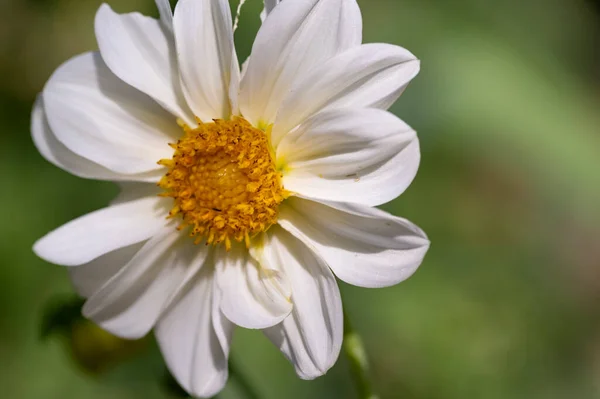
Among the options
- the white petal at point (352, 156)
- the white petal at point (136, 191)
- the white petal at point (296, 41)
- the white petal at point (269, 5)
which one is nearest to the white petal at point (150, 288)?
the white petal at point (136, 191)

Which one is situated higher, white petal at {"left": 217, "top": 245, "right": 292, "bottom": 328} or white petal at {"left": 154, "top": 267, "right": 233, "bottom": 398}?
white petal at {"left": 217, "top": 245, "right": 292, "bottom": 328}

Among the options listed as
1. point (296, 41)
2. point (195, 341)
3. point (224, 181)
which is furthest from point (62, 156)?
point (296, 41)

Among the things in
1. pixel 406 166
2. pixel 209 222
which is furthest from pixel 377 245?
pixel 209 222

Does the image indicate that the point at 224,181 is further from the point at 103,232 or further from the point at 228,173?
the point at 103,232

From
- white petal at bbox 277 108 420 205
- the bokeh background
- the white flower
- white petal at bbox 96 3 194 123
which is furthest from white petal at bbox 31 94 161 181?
the bokeh background

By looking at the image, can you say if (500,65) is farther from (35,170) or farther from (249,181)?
(35,170)

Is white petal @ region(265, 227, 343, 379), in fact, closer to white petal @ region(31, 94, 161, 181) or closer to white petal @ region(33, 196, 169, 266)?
white petal @ region(33, 196, 169, 266)

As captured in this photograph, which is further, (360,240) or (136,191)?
(136,191)

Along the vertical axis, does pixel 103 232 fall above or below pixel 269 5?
below
